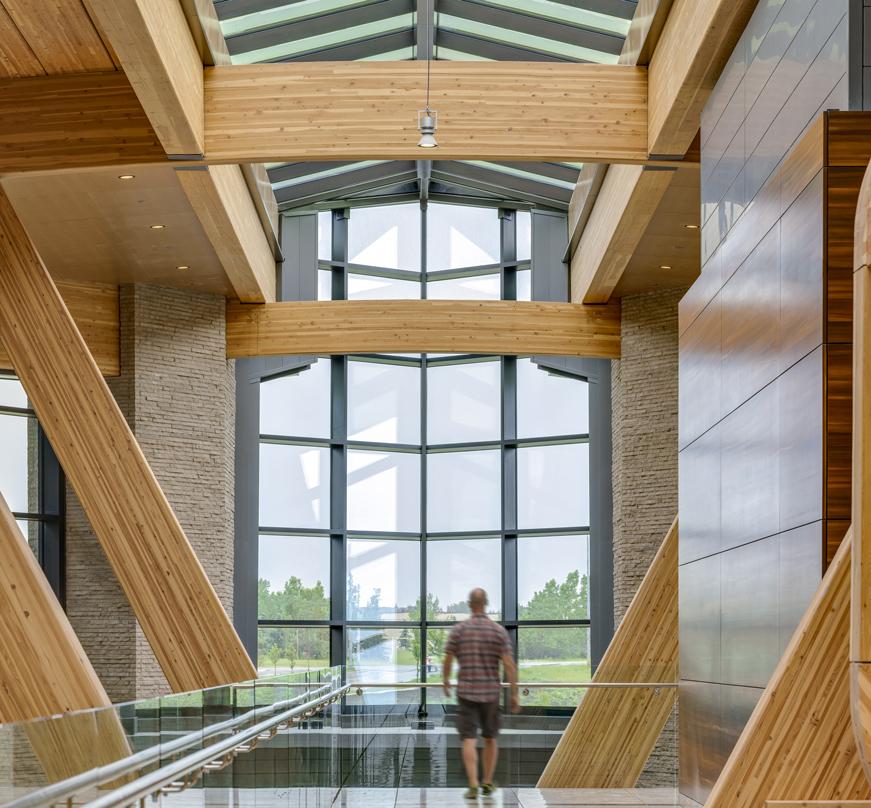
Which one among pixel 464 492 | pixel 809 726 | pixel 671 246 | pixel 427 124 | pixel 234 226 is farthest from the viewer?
pixel 464 492

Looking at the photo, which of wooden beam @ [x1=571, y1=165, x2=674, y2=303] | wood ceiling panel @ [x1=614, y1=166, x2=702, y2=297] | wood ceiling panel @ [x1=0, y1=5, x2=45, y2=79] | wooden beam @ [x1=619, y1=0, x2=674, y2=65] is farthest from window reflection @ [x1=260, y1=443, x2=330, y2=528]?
wooden beam @ [x1=619, y1=0, x2=674, y2=65]

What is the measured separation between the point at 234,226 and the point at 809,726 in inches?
383

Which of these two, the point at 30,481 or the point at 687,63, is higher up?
the point at 687,63

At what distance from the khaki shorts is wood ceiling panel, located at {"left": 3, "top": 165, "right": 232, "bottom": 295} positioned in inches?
230

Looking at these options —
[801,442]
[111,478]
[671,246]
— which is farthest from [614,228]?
[801,442]

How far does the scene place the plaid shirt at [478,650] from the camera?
8047 mm

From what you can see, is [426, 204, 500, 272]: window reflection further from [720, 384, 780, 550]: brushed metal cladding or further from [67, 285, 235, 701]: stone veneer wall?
[720, 384, 780, 550]: brushed metal cladding

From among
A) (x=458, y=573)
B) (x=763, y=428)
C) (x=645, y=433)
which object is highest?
(x=645, y=433)

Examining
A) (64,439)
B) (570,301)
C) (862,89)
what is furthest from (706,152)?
(570,301)

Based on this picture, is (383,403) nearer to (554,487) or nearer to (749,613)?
(554,487)

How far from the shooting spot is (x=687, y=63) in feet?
31.1

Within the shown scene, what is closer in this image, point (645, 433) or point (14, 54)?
point (14, 54)

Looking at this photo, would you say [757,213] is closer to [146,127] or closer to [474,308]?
[146,127]

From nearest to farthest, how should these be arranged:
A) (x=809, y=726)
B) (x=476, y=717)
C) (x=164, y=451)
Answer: (x=809, y=726) → (x=476, y=717) → (x=164, y=451)
